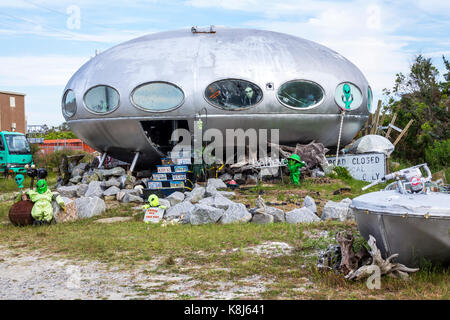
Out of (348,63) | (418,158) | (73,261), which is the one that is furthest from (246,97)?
(418,158)

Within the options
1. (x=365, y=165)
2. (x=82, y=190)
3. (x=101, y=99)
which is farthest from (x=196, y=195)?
(x=365, y=165)

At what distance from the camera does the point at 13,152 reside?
2427 cm

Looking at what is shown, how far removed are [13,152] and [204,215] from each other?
18165mm

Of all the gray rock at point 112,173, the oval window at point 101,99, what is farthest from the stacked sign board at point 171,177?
the oval window at point 101,99

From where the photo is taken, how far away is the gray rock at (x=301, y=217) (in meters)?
9.51

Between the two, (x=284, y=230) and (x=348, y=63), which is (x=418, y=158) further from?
(x=284, y=230)

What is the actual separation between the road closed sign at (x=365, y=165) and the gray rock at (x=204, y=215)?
26.9 feet

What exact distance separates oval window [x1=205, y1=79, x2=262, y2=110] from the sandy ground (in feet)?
28.0

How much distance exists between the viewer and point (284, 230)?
8.53m

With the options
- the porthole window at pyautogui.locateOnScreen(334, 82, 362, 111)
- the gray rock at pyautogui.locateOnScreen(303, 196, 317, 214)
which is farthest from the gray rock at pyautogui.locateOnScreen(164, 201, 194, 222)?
the porthole window at pyautogui.locateOnScreen(334, 82, 362, 111)

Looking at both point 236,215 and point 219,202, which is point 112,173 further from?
point 236,215

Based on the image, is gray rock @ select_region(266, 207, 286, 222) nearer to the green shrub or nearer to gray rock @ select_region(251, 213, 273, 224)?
gray rock @ select_region(251, 213, 273, 224)

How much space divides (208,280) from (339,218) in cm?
468

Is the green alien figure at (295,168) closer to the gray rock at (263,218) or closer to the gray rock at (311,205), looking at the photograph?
the gray rock at (311,205)
